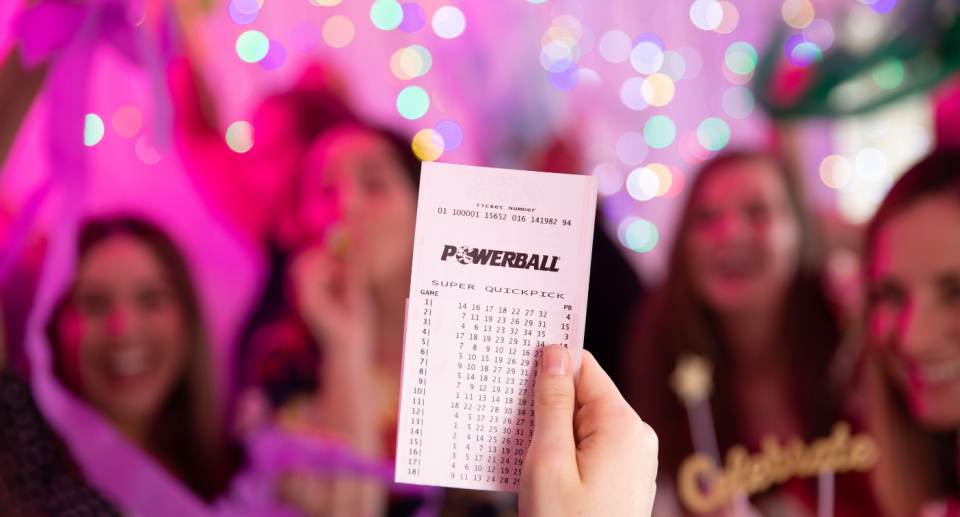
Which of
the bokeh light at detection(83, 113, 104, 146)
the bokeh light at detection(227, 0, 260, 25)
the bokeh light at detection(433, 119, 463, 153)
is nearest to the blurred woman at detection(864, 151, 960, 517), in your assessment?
the bokeh light at detection(433, 119, 463, 153)

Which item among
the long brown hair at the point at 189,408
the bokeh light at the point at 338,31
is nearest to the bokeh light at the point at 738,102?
the bokeh light at the point at 338,31

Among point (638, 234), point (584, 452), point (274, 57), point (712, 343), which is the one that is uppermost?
point (274, 57)

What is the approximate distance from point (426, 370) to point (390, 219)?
87cm

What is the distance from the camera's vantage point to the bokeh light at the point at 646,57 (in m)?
1.68

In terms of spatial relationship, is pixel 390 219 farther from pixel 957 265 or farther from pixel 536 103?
pixel 957 265

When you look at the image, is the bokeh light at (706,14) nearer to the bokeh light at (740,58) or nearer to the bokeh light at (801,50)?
the bokeh light at (740,58)

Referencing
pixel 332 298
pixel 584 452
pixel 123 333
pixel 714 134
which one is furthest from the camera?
pixel 714 134

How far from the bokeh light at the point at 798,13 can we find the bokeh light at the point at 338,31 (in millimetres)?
1197

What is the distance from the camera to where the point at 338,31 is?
63.1 inches

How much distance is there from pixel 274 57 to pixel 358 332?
0.75 m

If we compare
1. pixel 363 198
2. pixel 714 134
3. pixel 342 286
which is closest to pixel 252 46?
pixel 363 198

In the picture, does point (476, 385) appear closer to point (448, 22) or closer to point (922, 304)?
point (448, 22)

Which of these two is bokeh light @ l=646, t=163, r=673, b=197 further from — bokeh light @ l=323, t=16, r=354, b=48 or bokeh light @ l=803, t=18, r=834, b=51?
bokeh light @ l=323, t=16, r=354, b=48

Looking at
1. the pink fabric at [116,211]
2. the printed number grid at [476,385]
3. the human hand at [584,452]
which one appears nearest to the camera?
the human hand at [584,452]
